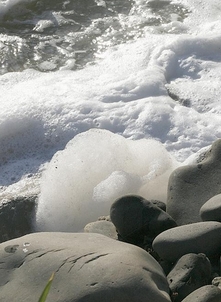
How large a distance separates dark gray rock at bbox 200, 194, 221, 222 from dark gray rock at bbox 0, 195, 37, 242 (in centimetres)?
120

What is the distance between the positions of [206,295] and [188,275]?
9.2 inches

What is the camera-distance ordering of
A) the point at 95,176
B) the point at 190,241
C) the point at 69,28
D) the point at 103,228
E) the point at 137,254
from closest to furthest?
the point at 137,254 < the point at 190,241 < the point at 103,228 < the point at 95,176 < the point at 69,28

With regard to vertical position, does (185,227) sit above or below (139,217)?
above

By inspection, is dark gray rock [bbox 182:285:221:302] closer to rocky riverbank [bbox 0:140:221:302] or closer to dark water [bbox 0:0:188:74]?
rocky riverbank [bbox 0:140:221:302]

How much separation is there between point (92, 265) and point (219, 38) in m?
3.65

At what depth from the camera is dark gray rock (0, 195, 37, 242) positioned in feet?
12.7

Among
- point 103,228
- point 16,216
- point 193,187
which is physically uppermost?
point 193,187

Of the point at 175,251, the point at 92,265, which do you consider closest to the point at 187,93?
the point at 175,251

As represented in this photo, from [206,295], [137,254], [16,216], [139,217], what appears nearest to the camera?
[206,295]

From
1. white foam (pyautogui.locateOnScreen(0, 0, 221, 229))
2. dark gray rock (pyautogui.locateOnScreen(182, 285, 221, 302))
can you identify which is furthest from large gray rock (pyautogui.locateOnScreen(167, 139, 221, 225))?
dark gray rock (pyautogui.locateOnScreen(182, 285, 221, 302))

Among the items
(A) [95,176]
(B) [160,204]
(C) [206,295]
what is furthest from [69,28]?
(C) [206,295]

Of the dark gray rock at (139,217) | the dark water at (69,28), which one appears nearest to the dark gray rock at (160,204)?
the dark gray rock at (139,217)

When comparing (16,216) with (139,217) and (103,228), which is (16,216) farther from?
(139,217)

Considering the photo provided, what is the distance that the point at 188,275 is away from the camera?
2.82m
